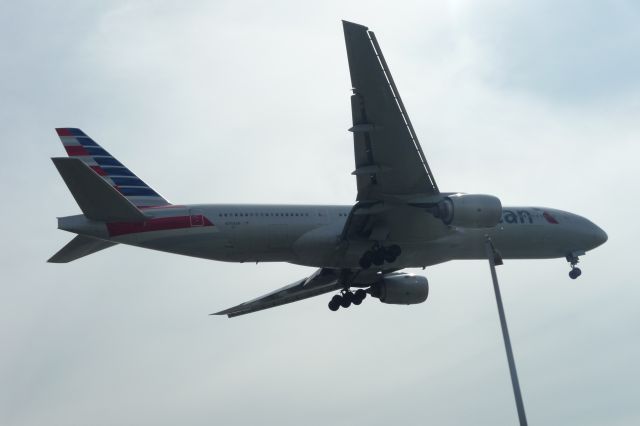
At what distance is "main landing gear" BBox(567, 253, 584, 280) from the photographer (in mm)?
40469

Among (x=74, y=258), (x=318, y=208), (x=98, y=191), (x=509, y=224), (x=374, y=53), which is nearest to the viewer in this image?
(x=374, y=53)

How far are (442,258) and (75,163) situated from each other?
14395 mm

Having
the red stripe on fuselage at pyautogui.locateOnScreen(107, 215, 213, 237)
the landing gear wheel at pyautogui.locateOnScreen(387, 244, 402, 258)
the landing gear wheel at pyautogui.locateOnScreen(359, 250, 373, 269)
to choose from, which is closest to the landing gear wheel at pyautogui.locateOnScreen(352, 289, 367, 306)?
the landing gear wheel at pyautogui.locateOnScreen(359, 250, 373, 269)

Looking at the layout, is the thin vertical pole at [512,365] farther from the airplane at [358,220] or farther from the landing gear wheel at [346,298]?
the landing gear wheel at [346,298]

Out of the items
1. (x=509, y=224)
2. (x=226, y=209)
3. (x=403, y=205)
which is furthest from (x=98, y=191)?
(x=509, y=224)

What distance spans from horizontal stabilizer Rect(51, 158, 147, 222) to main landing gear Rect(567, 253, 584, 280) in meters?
17.9

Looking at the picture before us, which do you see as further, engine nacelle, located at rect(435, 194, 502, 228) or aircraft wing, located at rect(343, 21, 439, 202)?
engine nacelle, located at rect(435, 194, 502, 228)

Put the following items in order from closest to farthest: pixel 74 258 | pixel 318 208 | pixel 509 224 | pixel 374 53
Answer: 1. pixel 374 53
2. pixel 74 258
3. pixel 318 208
4. pixel 509 224

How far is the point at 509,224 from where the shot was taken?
38.6 m

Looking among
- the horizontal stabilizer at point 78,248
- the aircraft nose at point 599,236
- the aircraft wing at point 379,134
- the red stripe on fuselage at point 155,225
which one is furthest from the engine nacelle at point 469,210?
the horizontal stabilizer at point 78,248

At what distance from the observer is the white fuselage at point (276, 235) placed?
33.4m

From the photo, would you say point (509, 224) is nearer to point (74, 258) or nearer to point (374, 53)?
point (374, 53)

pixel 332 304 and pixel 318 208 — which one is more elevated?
pixel 318 208

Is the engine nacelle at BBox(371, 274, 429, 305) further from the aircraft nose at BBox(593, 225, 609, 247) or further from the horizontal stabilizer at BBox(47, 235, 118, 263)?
the horizontal stabilizer at BBox(47, 235, 118, 263)
